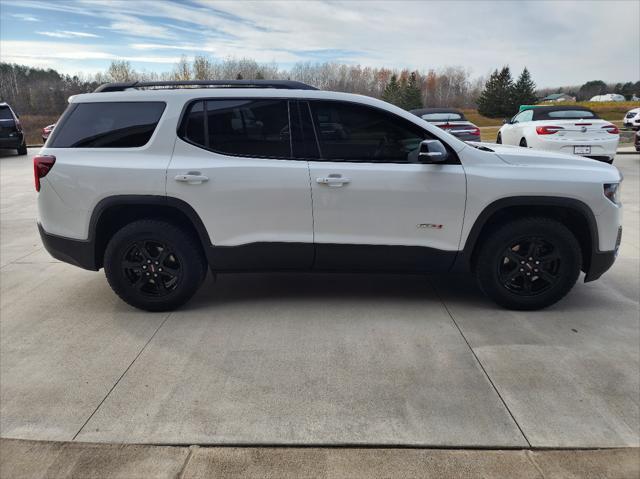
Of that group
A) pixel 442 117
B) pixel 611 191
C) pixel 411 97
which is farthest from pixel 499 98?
pixel 611 191

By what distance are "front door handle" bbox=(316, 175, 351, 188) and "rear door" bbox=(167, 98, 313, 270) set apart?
0.39 feet

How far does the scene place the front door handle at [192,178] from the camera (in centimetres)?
396

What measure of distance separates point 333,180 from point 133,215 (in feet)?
5.60

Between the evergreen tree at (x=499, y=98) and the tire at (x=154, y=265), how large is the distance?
178 feet

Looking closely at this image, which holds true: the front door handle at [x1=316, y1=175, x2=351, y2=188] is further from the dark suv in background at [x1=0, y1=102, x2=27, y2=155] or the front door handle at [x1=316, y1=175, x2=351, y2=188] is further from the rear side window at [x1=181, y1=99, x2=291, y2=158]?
the dark suv in background at [x1=0, y1=102, x2=27, y2=155]

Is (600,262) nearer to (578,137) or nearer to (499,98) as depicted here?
(578,137)

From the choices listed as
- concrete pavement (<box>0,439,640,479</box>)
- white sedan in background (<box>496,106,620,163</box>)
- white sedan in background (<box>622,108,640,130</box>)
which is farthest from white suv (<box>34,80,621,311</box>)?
white sedan in background (<box>622,108,640,130</box>)

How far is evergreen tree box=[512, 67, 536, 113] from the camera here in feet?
176

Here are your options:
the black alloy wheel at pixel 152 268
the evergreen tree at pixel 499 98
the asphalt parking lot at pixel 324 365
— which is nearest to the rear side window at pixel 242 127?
the black alloy wheel at pixel 152 268

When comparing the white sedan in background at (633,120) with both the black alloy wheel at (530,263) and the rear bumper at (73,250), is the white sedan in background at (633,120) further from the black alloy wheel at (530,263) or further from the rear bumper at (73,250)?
the rear bumper at (73,250)

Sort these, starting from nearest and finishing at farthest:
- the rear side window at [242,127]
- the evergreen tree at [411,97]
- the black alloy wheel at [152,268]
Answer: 1. the rear side window at [242,127]
2. the black alloy wheel at [152,268]
3. the evergreen tree at [411,97]

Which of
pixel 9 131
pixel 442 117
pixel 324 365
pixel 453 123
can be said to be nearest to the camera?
pixel 324 365

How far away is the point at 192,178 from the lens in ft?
13.0

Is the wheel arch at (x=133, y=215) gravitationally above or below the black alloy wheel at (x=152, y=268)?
above
